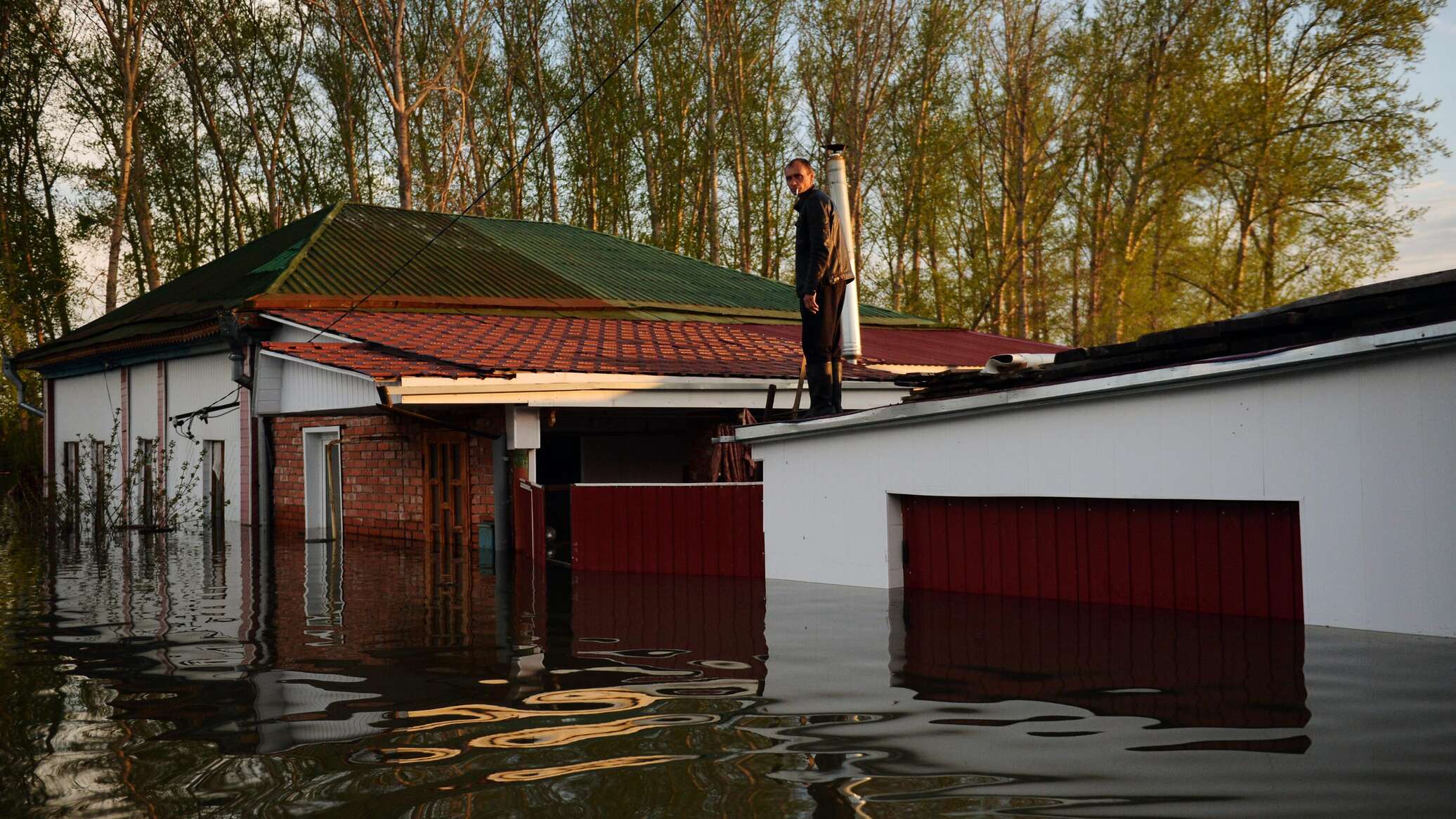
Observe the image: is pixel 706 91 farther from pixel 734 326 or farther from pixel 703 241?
pixel 734 326

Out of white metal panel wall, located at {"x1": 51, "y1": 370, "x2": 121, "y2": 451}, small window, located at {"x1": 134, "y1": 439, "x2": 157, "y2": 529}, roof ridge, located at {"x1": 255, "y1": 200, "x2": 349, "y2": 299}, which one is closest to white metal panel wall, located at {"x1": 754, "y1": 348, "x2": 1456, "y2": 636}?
roof ridge, located at {"x1": 255, "y1": 200, "x2": 349, "y2": 299}

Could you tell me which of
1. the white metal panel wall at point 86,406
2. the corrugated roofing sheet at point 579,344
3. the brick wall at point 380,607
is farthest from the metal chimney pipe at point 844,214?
the white metal panel wall at point 86,406

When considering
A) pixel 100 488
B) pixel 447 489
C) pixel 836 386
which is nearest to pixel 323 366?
pixel 447 489

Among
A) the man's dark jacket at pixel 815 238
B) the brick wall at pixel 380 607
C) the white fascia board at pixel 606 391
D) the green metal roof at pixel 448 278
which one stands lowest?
the brick wall at pixel 380 607

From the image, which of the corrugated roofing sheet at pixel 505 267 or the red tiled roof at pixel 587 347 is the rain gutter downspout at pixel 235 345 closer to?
the red tiled roof at pixel 587 347

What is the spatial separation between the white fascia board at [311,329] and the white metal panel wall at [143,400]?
5.40 meters

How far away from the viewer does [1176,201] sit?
34.2 meters

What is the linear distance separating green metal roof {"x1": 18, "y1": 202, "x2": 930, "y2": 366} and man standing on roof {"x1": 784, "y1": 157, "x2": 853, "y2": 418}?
417 inches

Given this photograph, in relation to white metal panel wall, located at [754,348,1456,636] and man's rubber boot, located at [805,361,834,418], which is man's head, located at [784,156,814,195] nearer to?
man's rubber boot, located at [805,361,834,418]

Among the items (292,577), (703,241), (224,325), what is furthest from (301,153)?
(292,577)

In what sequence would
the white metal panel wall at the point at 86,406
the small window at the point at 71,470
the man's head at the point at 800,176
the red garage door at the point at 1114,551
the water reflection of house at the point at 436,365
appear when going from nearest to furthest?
the red garage door at the point at 1114,551 → the man's head at the point at 800,176 → the water reflection of house at the point at 436,365 → the small window at the point at 71,470 → the white metal panel wall at the point at 86,406

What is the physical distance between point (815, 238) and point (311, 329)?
946 cm

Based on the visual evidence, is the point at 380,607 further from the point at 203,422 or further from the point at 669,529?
the point at 203,422

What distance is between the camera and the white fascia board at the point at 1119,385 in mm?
7207
